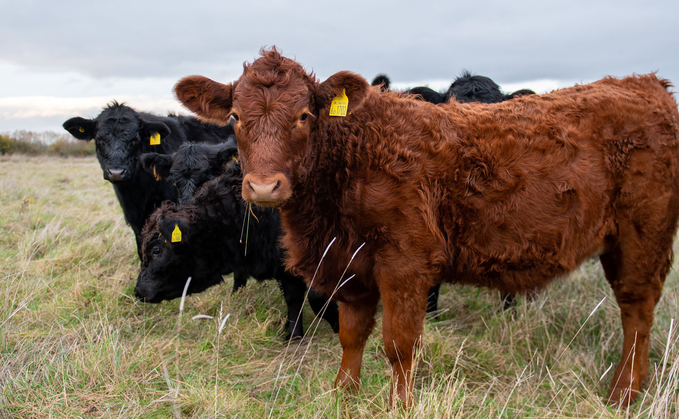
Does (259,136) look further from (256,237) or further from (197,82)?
(256,237)

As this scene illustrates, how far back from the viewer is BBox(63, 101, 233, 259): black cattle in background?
6516mm

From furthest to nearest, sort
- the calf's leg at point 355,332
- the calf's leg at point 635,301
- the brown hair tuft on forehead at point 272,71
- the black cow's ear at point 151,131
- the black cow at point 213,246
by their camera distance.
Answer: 1. the black cow's ear at point 151,131
2. the black cow at point 213,246
3. the calf's leg at point 635,301
4. the calf's leg at point 355,332
5. the brown hair tuft on forehead at point 272,71

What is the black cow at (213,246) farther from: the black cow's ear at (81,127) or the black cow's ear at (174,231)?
the black cow's ear at (81,127)

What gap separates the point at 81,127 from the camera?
693 centimetres

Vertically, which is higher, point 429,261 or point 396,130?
point 396,130

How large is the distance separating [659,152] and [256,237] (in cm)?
354

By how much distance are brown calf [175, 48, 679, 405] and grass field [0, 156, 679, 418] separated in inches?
18.4

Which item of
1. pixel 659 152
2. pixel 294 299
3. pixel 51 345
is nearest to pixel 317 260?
pixel 294 299

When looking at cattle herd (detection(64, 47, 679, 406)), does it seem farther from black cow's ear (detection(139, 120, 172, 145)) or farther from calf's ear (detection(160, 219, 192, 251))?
black cow's ear (detection(139, 120, 172, 145))

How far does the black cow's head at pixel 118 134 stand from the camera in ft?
20.8

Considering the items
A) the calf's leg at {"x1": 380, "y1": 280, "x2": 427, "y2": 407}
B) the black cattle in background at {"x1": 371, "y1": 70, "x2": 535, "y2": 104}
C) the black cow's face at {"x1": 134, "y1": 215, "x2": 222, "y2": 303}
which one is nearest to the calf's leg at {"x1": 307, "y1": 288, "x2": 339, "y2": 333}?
the black cow's face at {"x1": 134, "y1": 215, "x2": 222, "y2": 303}

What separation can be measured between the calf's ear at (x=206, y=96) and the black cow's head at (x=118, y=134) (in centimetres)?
334

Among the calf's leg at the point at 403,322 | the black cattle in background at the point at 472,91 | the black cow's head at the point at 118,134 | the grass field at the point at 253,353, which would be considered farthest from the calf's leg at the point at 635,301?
the black cow's head at the point at 118,134

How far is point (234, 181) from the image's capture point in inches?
191
